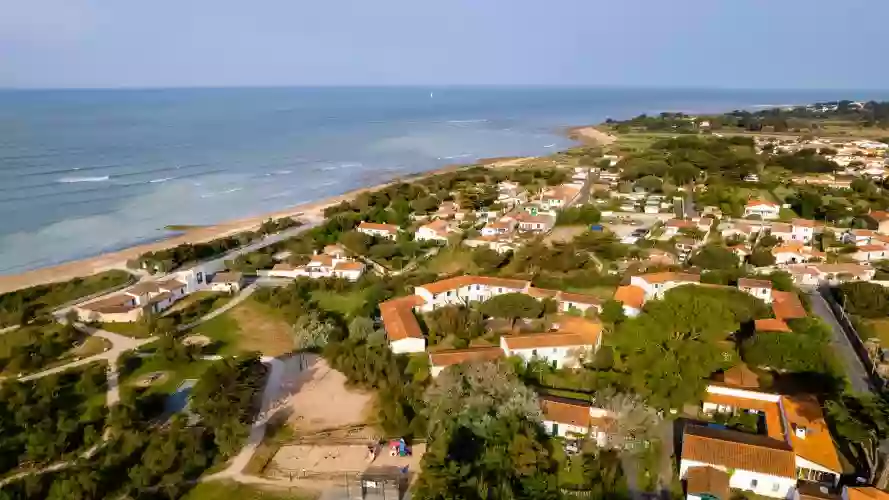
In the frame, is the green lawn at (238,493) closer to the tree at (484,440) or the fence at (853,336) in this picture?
the tree at (484,440)

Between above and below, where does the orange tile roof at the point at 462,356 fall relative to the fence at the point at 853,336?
above

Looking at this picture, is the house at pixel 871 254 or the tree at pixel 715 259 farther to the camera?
the house at pixel 871 254

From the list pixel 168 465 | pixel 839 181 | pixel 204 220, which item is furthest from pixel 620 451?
pixel 839 181

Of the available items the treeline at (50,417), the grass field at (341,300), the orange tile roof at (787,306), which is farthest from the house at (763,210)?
the treeline at (50,417)

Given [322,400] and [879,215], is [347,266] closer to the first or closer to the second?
[322,400]

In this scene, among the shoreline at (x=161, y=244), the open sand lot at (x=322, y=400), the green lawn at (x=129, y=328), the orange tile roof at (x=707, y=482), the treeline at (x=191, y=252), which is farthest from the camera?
the shoreline at (x=161, y=244)

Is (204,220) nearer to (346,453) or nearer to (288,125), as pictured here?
(346,453)
